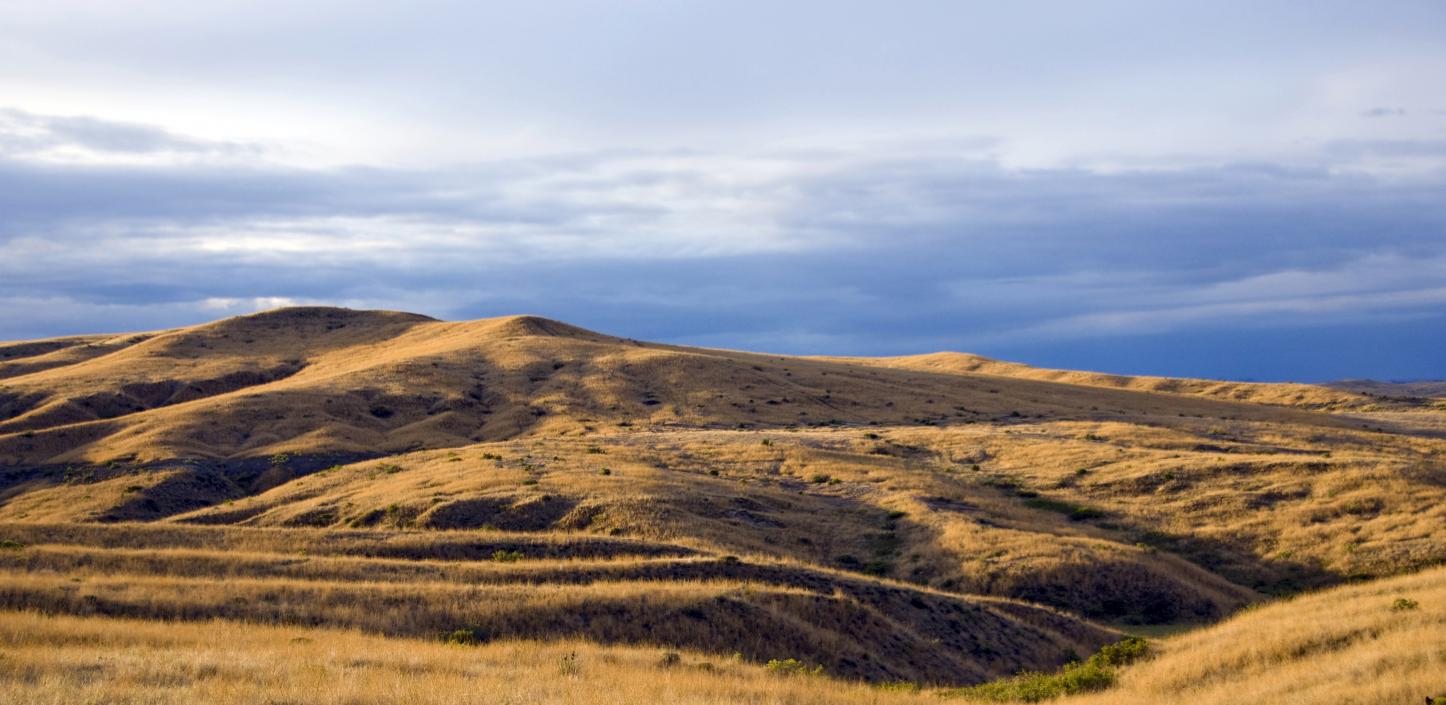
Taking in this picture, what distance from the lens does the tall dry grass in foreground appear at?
16.2m

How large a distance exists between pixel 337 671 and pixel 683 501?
2897cm

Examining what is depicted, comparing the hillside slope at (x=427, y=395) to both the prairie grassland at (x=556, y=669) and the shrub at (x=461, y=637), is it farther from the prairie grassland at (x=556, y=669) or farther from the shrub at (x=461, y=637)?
the prairie grassland at (x=556, y=669)

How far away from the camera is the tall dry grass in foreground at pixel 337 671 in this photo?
53.2 feet

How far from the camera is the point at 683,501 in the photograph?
46.9 m

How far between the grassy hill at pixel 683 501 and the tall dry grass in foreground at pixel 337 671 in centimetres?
179

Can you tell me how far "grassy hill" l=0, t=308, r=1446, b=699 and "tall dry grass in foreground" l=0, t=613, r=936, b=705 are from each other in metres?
1.79

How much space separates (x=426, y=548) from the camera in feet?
118

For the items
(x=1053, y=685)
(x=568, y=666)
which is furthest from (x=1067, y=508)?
(x=568, y=666)

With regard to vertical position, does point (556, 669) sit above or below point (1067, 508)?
above

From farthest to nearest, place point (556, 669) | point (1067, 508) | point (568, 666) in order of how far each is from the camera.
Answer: point (1067, 508) < point (568, 666) < point (556, 669)

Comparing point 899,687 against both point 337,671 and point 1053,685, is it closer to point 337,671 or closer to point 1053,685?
point 1053,685

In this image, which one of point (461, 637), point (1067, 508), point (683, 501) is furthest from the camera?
point (1067, 508)

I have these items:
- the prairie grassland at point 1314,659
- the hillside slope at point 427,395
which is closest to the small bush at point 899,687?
the prairie grassland at point 1314,659

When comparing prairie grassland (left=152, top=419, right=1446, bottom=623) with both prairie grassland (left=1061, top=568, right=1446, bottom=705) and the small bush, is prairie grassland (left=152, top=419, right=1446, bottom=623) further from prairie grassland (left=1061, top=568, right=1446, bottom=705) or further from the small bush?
the small bush
